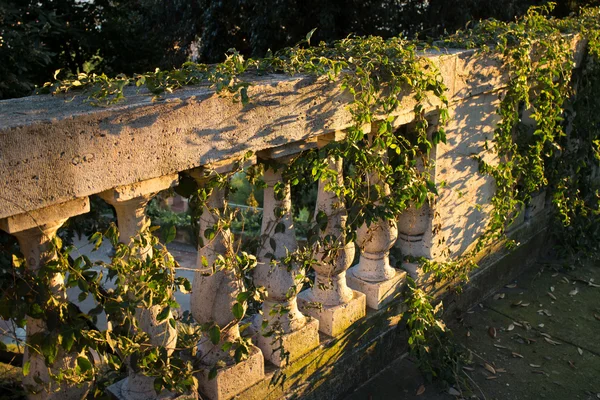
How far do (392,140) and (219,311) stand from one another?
3.70ft

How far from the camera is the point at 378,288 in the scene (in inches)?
121

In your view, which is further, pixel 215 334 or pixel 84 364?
pixel 215 334

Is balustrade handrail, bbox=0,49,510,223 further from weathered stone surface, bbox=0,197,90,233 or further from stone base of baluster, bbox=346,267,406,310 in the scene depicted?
stone base of baluster, bbox=346,267,406,310

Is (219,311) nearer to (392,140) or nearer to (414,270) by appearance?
(392,140)

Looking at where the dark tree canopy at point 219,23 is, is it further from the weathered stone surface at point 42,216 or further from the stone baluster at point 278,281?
the weathered stone surface at point 42,216

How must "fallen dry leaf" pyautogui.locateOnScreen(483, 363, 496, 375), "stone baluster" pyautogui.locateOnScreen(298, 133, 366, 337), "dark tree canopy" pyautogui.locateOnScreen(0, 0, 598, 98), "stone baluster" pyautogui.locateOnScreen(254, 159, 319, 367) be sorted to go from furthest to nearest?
"dark tree canopy" pyautogui.locateOnScreen(0, 0, 598, 98) → "fallen dry leaf" pyautogui.locateOnScreen(483, 363, 496, 375) → "stone baluster" pyautogui.locateOnScreen(298, 133, 366, 337) → "stone baluster" pyautogui.locateOnScreen(254, 159, 319, 367)

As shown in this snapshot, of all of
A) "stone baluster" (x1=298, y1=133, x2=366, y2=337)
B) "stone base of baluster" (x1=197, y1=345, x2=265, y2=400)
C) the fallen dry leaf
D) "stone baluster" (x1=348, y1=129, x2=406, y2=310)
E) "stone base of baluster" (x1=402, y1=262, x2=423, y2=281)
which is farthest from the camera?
"stone base of baluster" (x1=402, y1=262, x2=423, y2=281)

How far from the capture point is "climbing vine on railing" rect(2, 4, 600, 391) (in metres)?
2.06

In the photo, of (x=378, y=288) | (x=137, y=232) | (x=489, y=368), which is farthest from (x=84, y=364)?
(x=489, y=368)

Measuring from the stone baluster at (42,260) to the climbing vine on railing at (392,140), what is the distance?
0.07m

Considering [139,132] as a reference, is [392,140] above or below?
below

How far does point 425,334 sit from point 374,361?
0.31 m

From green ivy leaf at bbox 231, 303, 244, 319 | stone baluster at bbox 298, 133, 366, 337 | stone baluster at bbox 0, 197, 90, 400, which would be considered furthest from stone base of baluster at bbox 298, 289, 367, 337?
stone baluster at bbox 0, 197, 90, 400

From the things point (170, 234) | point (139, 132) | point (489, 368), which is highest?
point (139, 132)
